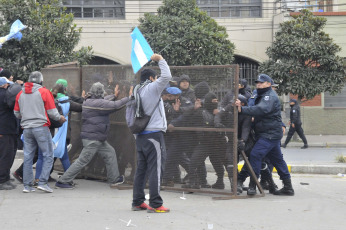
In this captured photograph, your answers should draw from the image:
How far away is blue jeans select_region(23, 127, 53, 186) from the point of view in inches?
324

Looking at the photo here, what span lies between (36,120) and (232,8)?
1943cm

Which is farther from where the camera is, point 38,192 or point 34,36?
point 34,36

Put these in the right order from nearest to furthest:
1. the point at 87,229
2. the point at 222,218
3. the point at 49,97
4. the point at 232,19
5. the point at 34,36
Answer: the point at 87,229
the point at 222,218
the point at 49,97
the point at 34,36
the point at 232,19

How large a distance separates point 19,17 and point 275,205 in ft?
32.7

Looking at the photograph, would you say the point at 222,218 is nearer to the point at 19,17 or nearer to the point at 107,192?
the point at 107,192

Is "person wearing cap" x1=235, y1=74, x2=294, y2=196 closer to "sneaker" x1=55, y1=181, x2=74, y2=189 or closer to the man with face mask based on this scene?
the man with face mask

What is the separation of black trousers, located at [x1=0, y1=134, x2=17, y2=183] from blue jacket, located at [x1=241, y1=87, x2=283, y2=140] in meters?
3.71

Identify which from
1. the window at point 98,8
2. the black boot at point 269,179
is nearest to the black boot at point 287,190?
the black boot at point 269,179

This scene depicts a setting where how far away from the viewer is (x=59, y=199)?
792 cm

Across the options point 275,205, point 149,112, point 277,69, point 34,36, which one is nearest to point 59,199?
point 149,112

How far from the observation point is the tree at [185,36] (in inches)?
774

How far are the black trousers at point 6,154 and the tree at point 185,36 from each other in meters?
11.4

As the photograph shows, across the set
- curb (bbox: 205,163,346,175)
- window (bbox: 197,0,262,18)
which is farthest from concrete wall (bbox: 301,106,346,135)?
curb (bbox: 205,163,346,175)

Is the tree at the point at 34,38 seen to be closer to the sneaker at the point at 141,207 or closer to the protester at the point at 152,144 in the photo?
the protester at the point at 152,144
